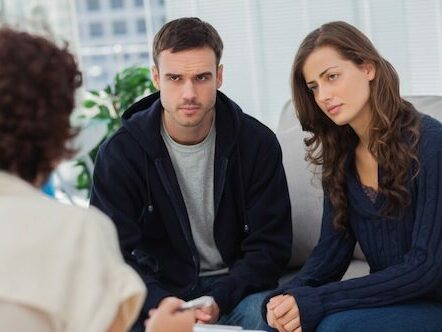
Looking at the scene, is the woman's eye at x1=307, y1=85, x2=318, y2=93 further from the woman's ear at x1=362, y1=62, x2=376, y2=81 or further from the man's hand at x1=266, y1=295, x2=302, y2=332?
the man's hand at x1=266, y1=295, x2=302, y2=332

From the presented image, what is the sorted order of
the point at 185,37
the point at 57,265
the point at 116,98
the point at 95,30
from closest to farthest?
the point at 57,265 → the point at 185,37 → the point at 116,98 → the point at 95,30

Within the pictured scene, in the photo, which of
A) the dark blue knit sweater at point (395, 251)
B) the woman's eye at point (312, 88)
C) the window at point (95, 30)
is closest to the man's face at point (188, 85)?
the woman's eye at point (312, 88)

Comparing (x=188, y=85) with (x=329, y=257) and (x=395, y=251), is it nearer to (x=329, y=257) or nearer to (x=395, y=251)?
(x=329, y=257)

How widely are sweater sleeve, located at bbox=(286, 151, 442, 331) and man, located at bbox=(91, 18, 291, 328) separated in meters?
0.35

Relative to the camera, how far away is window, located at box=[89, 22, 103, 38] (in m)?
5.25

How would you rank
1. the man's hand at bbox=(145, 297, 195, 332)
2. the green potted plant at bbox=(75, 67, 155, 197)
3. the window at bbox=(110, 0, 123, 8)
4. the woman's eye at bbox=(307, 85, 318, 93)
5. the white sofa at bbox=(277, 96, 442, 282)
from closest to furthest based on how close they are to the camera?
the man's hand at bbox=(145, 297, 195, 332), the woman's eye at bbox=(307, 85, 318, 93), the white sofa at bbox=(277, 96, 442, 282), the green potted plant at bbox=(75, 67, 155, 197), the window at bbox=(110, 0, 123, 8)

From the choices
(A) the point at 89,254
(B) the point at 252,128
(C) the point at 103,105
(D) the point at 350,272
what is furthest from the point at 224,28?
(A) the point at 89,254

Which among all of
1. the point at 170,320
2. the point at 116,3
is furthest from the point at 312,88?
the point at 116,3

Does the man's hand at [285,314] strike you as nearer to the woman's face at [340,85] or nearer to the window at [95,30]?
the woman's face at [340,85]

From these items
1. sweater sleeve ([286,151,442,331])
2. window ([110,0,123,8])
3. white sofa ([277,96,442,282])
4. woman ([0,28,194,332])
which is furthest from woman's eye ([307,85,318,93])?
window ([110,0,123,8])

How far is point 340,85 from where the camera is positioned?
7.00 feet

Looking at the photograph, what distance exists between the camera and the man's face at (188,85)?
242cm

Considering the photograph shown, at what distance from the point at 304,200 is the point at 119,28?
119 inches

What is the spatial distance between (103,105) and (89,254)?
3.12 metres
